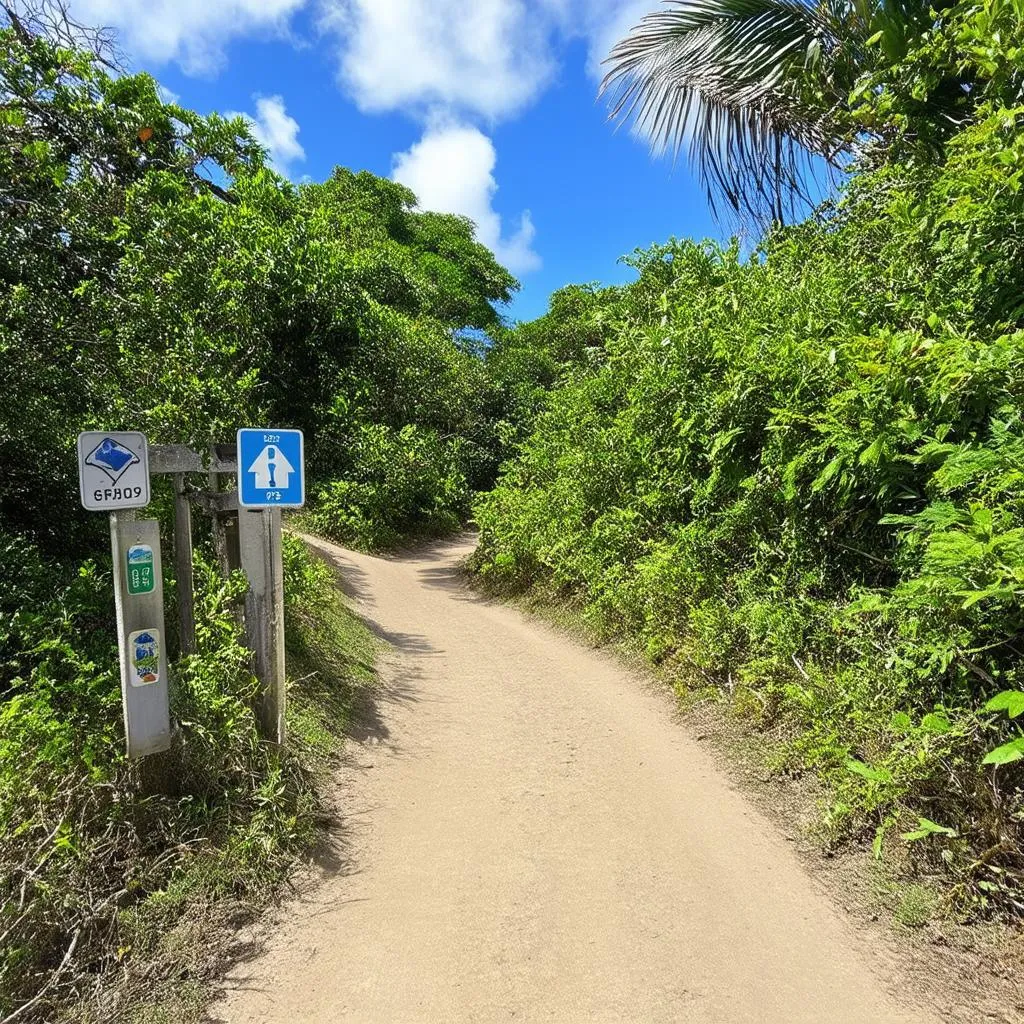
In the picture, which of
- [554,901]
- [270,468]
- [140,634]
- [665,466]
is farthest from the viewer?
[665,466]

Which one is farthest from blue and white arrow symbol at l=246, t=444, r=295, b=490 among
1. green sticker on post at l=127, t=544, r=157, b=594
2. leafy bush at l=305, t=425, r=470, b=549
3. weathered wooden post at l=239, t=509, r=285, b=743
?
leafy bush at l=305, t=425, r=470, b=549

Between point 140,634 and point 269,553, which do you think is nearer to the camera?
point 140,634

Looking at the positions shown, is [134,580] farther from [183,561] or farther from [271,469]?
[271,469]

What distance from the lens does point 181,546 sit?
14.1 feet

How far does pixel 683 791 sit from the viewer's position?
4.49 m

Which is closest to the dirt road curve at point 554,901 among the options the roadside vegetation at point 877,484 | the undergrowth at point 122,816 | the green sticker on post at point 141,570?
the undergrowth at point 122,816

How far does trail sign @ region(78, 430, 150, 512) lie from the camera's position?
3.42 m

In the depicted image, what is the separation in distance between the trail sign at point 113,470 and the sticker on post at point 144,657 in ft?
2.25

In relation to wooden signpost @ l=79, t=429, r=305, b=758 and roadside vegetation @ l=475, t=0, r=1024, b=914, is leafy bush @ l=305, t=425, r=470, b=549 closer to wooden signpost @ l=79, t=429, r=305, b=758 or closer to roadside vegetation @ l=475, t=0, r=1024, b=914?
roadside vegetation @ l=475, t=0, r=1024, b=914

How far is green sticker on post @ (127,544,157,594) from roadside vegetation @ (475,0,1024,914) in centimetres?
382

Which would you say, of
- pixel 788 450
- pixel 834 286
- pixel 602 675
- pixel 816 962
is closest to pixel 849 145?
pixel 834 286

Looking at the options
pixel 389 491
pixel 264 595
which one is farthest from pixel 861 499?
pixel 389 491

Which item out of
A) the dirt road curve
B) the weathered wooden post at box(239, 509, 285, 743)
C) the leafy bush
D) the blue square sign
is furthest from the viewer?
the leafy bush

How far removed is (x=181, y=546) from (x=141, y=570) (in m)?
0.68
